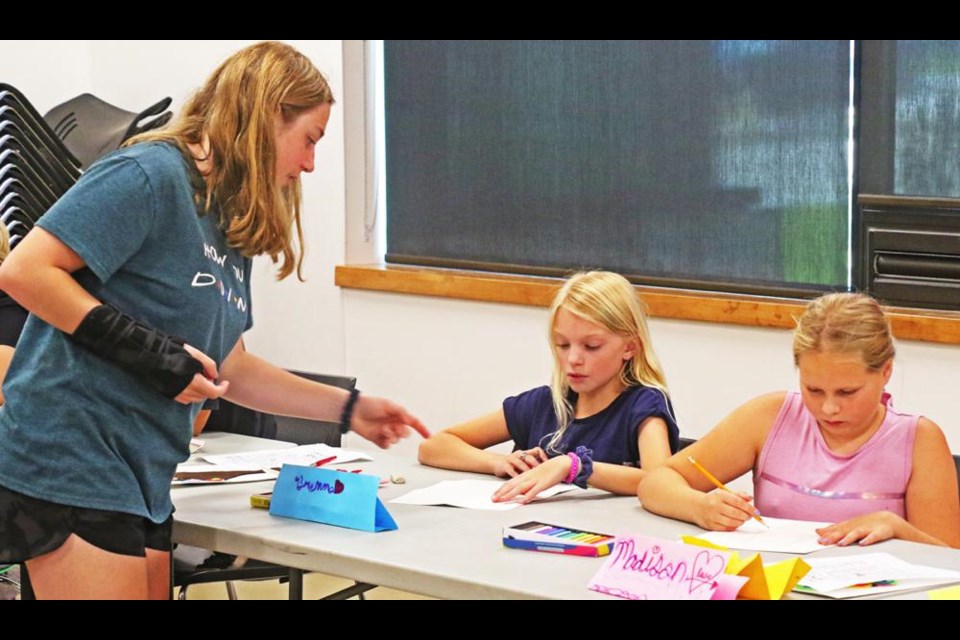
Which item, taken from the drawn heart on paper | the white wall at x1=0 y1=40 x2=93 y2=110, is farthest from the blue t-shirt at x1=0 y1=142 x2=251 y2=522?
the white wall at x1=0 y1=40 x2=93 y2=110

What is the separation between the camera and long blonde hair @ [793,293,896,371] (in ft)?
7.17

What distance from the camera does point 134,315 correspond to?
1.87m

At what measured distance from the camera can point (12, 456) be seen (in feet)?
6.11

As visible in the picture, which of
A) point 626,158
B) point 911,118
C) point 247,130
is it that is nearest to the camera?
point 247,130

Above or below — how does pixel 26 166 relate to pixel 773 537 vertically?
above

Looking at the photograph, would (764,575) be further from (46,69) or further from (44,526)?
(46,69)

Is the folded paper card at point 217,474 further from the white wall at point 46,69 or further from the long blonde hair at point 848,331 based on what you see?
the white wall at point 46,69

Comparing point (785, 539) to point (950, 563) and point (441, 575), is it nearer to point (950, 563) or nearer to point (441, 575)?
point (950, 563)

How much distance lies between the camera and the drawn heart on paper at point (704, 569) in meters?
1.70

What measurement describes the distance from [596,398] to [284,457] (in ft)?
2.28

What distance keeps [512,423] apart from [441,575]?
97cm

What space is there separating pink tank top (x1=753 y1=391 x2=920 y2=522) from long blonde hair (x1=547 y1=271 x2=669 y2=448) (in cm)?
35

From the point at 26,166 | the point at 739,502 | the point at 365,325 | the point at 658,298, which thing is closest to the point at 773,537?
the point at 739,502
